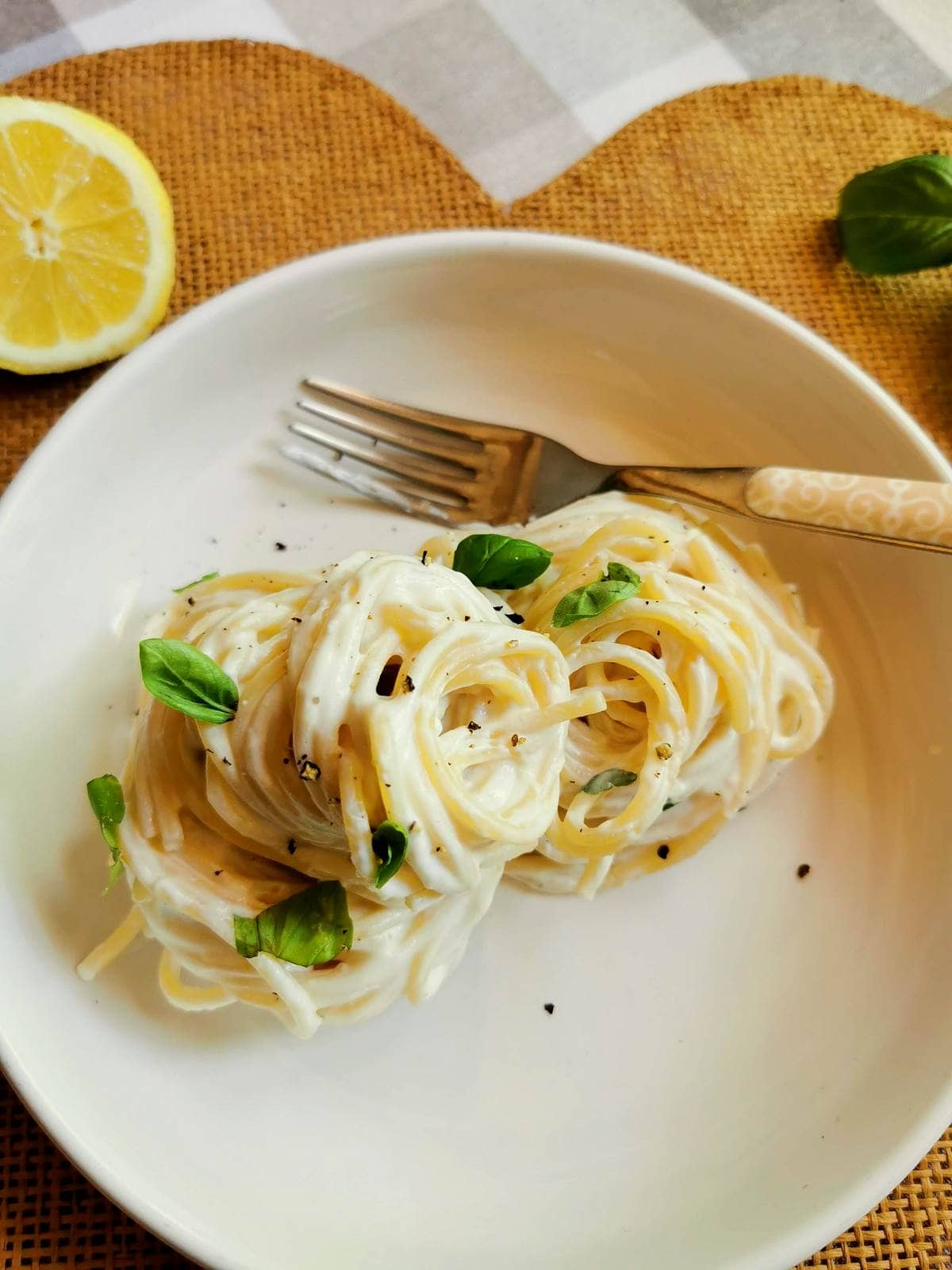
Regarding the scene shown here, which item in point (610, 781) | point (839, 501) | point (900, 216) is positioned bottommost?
point (610, 781)

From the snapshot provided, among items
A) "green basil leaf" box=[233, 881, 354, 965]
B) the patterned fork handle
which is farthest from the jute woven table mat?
"green basil leaf" box=[233, 881, 354, 965]

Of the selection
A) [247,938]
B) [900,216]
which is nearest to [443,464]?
[247,938]

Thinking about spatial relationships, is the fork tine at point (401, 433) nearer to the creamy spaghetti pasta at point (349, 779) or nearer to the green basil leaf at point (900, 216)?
the creamy spaghetti pasta at point (349, 779)

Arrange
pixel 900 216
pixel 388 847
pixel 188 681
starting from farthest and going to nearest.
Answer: pixel 900 216, pixel 188 681, pixel 388 847

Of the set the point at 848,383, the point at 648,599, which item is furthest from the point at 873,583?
the point at 648,599

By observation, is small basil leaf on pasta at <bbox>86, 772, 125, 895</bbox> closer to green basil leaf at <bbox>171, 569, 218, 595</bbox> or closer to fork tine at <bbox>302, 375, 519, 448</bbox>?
green basil leaf at <bbox>171, 569, 218, 595</bbox>

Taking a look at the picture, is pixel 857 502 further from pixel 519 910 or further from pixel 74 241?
pixel 74 241
